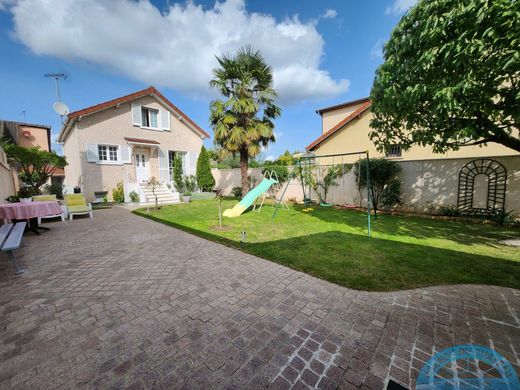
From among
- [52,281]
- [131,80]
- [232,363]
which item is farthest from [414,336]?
[131,80]

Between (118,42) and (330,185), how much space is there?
12.3 metres

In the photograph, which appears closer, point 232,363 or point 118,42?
point 232,363

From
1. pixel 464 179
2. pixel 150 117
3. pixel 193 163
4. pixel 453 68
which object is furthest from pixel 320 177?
pixel 150 117

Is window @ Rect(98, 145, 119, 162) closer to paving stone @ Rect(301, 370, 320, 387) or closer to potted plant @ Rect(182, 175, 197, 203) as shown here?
potted plant @ Rect(182, 175, 197, 203)

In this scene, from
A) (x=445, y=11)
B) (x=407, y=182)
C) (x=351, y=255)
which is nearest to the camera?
(x=445, y=11)

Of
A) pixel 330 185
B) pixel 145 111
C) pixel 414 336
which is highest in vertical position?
pixel 145 111

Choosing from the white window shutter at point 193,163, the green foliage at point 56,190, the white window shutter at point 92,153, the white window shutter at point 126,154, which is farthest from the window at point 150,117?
the green foliage at point 56,190

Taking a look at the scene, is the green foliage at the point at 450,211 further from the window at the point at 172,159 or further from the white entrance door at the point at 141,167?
the white entrance door at the point at 141,167

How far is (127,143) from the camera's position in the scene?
13.5 meters

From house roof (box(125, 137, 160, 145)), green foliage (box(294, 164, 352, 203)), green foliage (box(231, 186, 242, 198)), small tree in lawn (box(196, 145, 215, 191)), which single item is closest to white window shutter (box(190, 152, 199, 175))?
small tree in lawn (box(196, 145, 215, 191))

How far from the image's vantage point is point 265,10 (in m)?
10.2

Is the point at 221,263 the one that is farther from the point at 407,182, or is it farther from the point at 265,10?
the point at 265,10

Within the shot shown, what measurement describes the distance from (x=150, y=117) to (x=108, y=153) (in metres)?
3.75

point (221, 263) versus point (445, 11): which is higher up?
point (445, 11)
